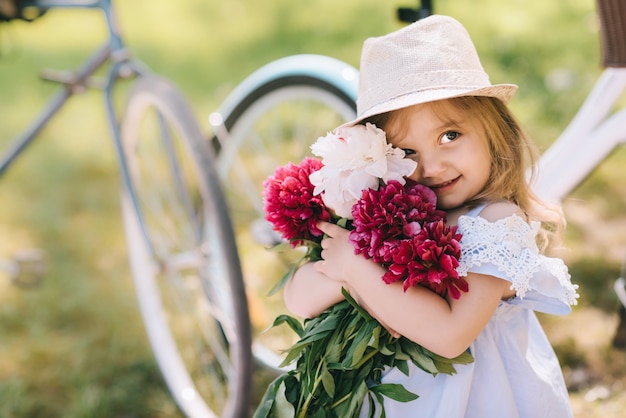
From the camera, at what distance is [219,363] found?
2570mm

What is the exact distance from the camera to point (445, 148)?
1428 millimetres

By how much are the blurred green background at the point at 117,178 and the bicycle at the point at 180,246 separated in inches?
5.6

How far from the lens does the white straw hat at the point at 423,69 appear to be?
54.2 inches

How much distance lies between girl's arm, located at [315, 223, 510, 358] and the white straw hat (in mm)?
306

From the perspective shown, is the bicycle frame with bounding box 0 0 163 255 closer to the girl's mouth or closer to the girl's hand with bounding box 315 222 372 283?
the girl's hand with bounding box 315 222 372 283

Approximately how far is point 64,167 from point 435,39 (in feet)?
9.67

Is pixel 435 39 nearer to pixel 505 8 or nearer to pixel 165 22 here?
pixel 505 8

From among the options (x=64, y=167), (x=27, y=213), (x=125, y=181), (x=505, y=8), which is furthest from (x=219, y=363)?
(x=505, y=8)

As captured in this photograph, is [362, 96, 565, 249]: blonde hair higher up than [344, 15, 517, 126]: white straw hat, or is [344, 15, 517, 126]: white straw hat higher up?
[344, 15, 517, 126]: white straw hat

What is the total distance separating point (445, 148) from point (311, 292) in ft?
1.27

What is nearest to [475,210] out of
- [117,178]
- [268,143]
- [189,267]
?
A: [189,267]

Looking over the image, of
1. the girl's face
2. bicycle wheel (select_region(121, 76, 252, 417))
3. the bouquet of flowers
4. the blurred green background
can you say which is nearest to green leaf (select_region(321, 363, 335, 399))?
the bouquet of flowers

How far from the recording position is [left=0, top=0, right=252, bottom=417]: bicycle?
79.4 inches

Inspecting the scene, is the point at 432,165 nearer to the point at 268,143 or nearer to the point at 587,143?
the point at 587,143
